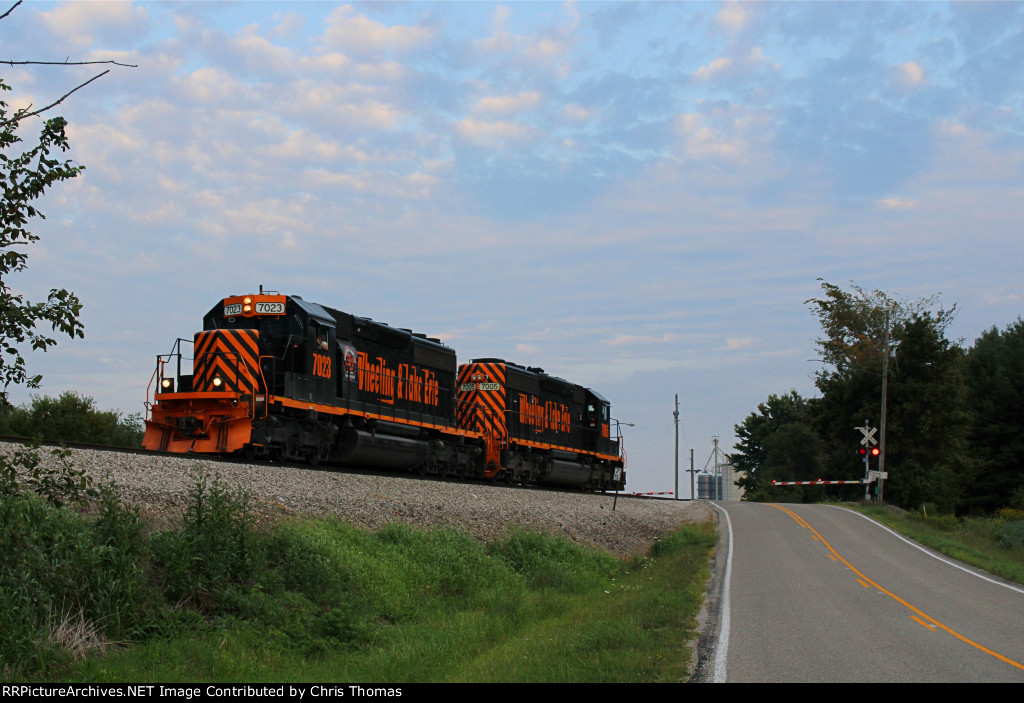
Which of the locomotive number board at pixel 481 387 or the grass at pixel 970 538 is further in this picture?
the locomotive number board at pixel 481 387

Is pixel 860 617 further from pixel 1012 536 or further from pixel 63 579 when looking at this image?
pixel 1012 536

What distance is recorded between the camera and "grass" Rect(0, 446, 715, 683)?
30.6 ft

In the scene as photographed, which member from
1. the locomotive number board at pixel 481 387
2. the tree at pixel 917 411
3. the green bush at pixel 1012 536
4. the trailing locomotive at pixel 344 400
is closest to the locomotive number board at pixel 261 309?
the trailing locomotive at pixel 344 400

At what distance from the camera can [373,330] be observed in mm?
24062

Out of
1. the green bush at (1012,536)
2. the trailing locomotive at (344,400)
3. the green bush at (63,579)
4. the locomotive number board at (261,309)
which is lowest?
the green bush at (1012,536)

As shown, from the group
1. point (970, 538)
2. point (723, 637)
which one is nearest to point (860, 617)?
point (723, 637)

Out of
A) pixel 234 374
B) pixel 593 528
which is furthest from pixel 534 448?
pixel 234 374

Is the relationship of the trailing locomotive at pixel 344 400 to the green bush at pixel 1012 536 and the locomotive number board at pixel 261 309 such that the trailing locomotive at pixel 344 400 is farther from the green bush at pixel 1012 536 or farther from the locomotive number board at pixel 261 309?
the green bush at pixel 1012 536

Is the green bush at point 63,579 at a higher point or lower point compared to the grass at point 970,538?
higher

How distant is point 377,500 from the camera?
58.5 feet

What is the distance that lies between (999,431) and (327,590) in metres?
58.1

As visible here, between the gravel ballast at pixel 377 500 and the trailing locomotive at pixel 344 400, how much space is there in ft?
6.11

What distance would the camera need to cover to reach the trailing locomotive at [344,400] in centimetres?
1877

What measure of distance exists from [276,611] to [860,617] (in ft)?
27.1
